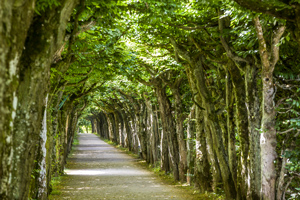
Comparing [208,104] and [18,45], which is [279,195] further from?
[18,45]

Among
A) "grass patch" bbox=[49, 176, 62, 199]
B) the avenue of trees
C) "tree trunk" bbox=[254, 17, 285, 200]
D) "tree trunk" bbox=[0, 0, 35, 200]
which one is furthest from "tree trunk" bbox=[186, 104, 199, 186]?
"tree trunk" bbox=[0, 0, 35, 200]

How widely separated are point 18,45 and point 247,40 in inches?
249

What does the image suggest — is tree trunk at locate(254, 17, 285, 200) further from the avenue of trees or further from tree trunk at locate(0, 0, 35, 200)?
tree trunk at locate(0, 0, 35, 200)

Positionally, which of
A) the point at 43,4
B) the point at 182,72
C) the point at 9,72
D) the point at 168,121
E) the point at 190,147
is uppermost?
the point at 182,72

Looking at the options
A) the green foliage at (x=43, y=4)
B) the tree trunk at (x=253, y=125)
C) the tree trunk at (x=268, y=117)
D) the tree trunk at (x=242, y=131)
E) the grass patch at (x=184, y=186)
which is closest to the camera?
the green foliage at (x=43, y=4)

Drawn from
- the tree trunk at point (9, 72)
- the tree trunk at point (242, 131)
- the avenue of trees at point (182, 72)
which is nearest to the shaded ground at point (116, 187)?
the avenue of trees at point (182, 72)

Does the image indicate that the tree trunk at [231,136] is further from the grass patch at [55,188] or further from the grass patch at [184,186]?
the grass patch at [55,188]

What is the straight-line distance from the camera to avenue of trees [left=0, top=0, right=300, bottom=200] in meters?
3.84

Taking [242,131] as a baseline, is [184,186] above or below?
below

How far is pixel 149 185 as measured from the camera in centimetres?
1645

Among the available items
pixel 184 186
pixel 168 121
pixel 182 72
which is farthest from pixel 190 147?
pixel 182 72

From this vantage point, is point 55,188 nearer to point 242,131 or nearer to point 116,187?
point 116,187

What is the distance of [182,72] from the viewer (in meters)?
15.3

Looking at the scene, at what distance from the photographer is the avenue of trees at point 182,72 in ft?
12.6
